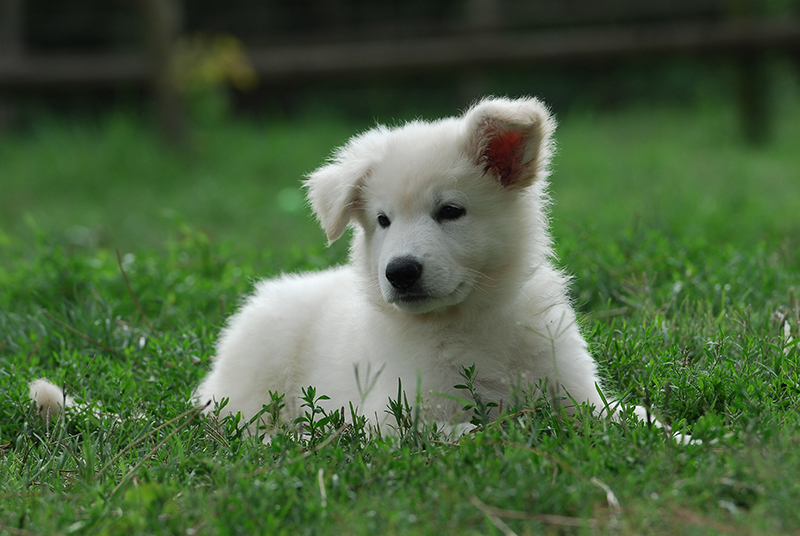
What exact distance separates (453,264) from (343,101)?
33.9 ft

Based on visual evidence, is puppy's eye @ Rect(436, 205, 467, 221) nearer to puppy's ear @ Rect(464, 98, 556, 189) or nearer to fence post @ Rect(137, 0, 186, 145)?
puppy's ear @ Rect(464, 98, 556, 189)

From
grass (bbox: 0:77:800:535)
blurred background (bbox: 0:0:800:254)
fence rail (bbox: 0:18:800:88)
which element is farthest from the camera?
fence rail (bbox: 0:18:800:88)

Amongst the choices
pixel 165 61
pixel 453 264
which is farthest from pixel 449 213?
pixel 165 61

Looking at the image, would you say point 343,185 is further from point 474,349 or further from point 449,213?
point 474,349

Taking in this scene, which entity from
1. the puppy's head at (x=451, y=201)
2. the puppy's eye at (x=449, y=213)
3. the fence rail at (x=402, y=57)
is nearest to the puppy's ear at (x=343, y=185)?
the puppy's head at (x=451, y=201)

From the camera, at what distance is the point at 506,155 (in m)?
3.11

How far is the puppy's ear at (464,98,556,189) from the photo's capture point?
296 cm

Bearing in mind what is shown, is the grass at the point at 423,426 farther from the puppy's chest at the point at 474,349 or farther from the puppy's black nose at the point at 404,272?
the puppy's black nose at the point at 404,272

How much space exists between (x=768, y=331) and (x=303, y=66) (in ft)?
29.0

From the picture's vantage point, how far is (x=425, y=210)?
9.89 feet

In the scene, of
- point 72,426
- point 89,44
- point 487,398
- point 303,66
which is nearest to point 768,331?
Result: point 487,398

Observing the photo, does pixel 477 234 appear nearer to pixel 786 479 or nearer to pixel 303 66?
pixel 786 479

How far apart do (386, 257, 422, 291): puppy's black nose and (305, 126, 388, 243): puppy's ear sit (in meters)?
0.44

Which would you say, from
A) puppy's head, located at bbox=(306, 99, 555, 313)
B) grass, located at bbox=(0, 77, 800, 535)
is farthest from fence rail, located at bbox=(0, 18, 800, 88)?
puppy's head, located at bbox=(306, 99, 555, 313)
